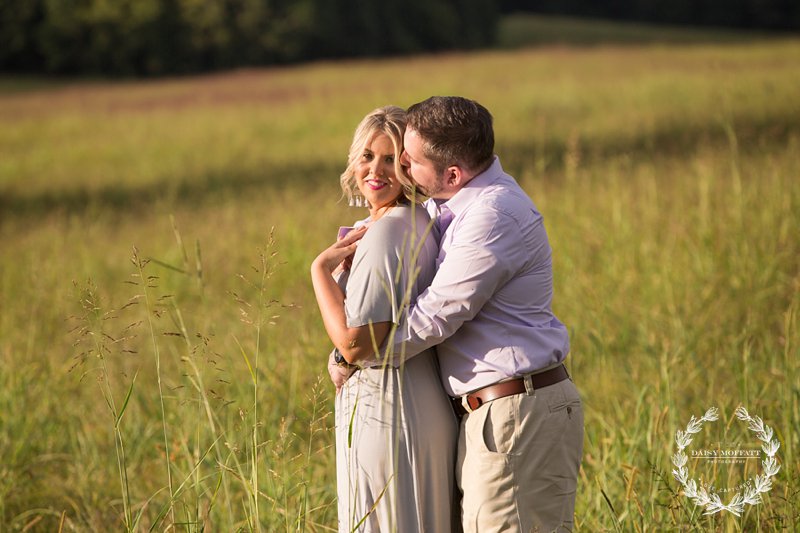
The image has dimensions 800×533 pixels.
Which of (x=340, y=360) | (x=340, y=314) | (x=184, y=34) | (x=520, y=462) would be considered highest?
(x=184, y=34)

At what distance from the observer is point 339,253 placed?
7.88 feet

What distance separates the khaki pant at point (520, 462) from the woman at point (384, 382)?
0.09 meters

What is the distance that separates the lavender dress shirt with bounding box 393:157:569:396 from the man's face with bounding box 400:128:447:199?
56 millimetres

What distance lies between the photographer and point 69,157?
16.3 meters

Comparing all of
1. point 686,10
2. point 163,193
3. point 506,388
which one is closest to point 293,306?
point 506,388

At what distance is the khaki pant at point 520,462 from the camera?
2.23m

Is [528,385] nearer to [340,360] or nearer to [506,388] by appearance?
[506,388]

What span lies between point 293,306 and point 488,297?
728 millimetres

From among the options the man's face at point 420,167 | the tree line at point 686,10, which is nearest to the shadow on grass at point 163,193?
the man's face at point 420,167

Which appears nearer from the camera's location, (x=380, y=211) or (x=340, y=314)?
(x=340, y=314)

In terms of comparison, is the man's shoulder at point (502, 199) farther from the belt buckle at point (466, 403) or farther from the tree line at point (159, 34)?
the tree line at point (159, 34)

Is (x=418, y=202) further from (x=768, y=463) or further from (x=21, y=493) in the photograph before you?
(x=21, y=493)

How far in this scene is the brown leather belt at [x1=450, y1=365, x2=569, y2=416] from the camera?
2.26 metres

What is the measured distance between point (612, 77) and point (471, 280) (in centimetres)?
1914
